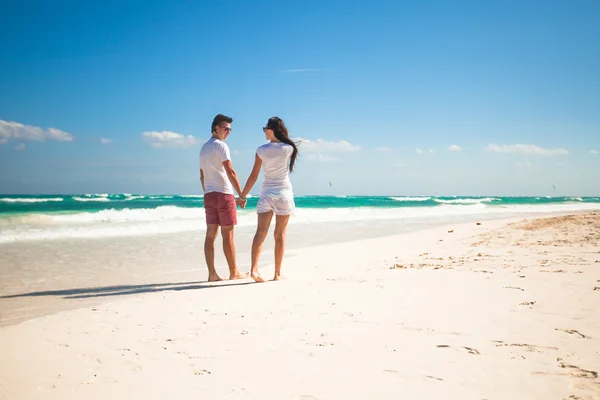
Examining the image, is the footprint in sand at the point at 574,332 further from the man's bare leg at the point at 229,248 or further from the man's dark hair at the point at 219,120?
the man's dark hair at the point at 219,120

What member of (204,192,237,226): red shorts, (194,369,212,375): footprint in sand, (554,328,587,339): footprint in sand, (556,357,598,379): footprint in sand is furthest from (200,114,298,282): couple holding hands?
(556,357,598,379): footprint in sand

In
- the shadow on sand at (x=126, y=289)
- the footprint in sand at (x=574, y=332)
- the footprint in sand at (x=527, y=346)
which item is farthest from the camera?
the shadow on sand at (x=126, y=289)

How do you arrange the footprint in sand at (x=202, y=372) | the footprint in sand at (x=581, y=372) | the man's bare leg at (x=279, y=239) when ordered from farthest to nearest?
the man's bare leg at (x=279, y=239), the footprint in sand at (x=202, y=372), the footprint in sand at (x=581, y=372)

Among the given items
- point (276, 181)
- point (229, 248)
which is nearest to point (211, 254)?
point (229, 248)

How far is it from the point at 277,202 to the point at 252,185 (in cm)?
43

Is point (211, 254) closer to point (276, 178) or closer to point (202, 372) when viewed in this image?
point (276, 178)

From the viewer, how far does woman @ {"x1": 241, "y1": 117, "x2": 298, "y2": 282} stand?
4996 millimetres

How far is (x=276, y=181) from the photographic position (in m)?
5.07

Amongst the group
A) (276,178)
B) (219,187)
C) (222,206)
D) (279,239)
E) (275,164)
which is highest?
(275,164)

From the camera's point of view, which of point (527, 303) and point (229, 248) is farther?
point (229, 248)

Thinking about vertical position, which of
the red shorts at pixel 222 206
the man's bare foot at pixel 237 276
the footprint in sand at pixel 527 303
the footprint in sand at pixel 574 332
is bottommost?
the man's bare foot at pixel 237 276

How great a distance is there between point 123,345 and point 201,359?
2.22 feet

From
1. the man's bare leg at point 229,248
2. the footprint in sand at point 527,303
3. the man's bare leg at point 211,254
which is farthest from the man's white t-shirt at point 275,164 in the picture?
the footprint in sand at point 527,303

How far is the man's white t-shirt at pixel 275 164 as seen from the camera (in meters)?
4.98
